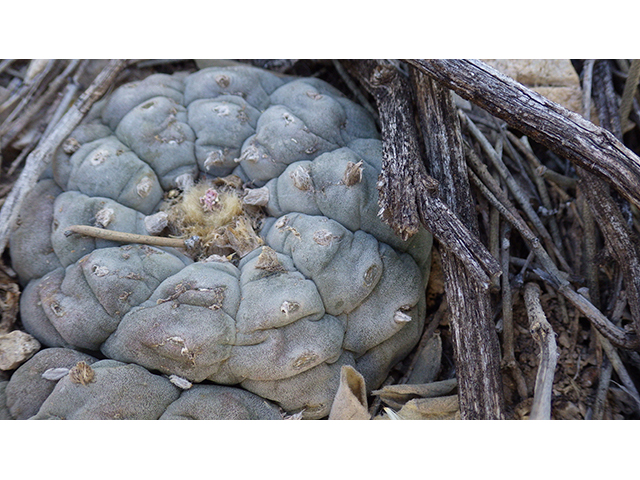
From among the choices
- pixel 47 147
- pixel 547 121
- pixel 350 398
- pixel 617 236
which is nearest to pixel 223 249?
pixel 350 398

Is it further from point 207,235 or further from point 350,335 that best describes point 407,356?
point 207,235

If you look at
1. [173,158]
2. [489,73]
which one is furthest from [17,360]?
[489,73]

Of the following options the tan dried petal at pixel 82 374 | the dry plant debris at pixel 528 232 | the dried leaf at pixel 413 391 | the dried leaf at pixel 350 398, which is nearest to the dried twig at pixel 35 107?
the dry plant debris at pixel 528 232

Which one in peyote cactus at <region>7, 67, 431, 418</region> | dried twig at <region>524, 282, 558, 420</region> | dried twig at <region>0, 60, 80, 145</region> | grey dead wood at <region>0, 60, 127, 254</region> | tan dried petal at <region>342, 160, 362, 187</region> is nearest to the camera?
dried twig at <region>524, 282, 558, 420</region>

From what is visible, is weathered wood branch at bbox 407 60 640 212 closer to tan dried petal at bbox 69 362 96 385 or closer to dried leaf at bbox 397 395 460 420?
dried leaf at bbox 397 395 460 420

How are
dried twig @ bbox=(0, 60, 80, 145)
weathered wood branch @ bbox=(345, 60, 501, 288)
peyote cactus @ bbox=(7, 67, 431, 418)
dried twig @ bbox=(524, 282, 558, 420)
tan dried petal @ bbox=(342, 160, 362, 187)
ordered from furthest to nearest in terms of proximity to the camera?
dried twig @ bbox=(0, 60, 80, 145) → tan dried petal @ bbox=(342, 160, 362, 187) → peyote cactus @ bbox=(7, 67, 431, 418) → weathered wood branch @ bbox=(345, 60, 501, 288) → dried twig @ bbox=(524, 282, 558, 420)

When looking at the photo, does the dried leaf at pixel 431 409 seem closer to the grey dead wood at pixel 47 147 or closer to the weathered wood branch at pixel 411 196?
the weathered wood branch at pixel 411 196

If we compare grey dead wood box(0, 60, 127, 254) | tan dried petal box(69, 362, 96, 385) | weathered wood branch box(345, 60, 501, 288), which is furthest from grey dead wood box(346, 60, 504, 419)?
grey dead wood box(0, 60, 127, 254)
